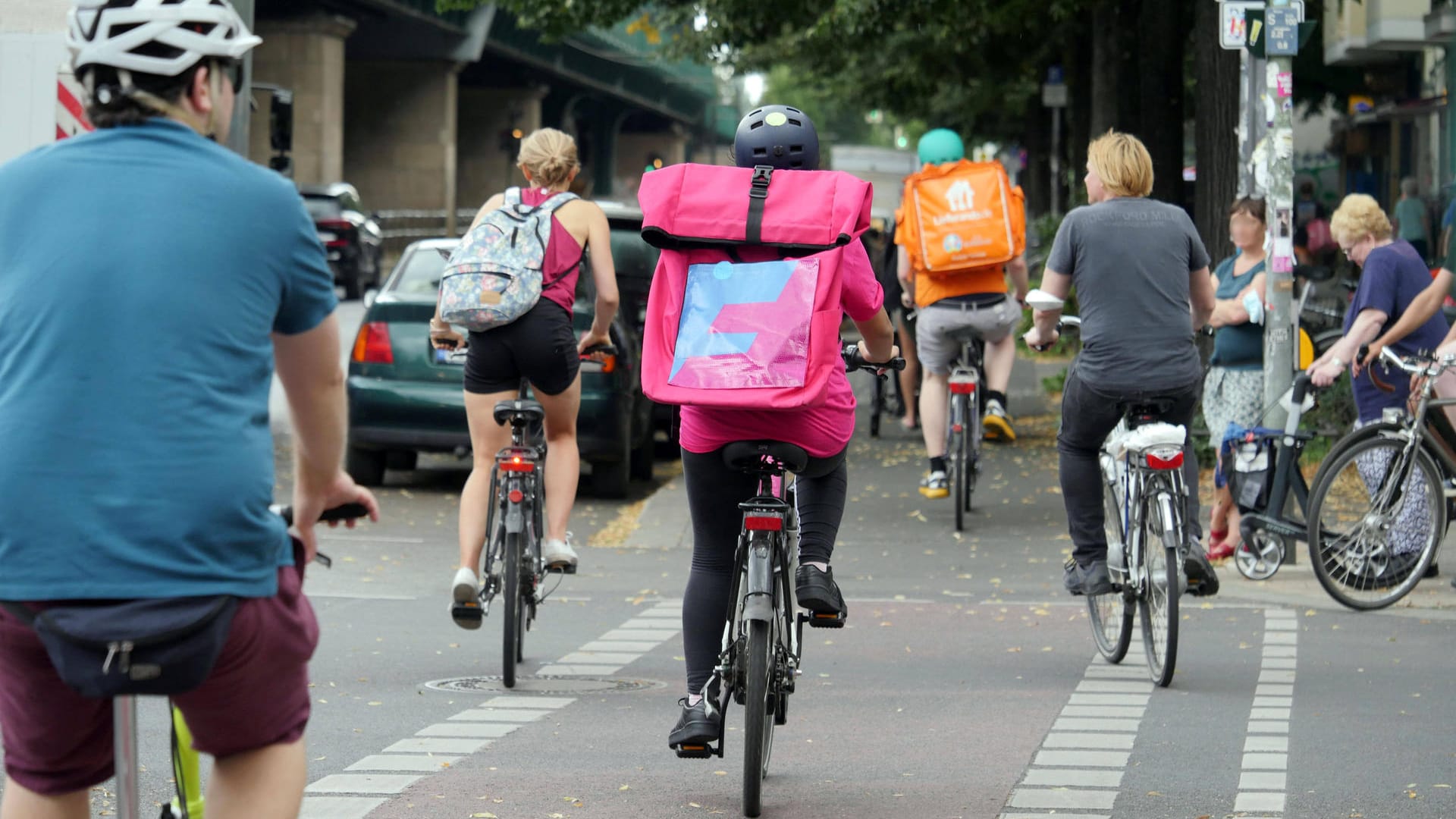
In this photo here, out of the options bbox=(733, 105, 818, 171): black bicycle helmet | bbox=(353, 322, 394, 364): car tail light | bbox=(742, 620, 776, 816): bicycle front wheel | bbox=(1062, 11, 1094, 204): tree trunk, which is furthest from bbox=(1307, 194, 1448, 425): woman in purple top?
bbox=(1062, 11, 1094, 204): tree trunk

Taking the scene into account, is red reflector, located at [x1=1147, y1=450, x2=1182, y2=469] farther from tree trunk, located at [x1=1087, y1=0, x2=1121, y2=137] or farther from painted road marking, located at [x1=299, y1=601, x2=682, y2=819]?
tree trunk, located at [x1=1087, y1=0, x2=1121, y2=137]

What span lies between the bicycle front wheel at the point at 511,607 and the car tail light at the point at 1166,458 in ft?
7.07

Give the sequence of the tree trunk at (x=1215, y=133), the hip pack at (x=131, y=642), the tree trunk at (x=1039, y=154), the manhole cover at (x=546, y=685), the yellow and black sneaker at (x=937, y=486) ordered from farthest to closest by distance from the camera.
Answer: the tree trunk at (x=1039, y=154)
the tree trunk at (x=1215, y=133)
the yellow and black sneaker at (x=937, y=486)
the manhole cover at (x=546, y=685)
the hip pack at (x=131, y=642)

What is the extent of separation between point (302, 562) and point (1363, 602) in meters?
6.64

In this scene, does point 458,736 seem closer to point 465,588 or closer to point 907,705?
point 465,588

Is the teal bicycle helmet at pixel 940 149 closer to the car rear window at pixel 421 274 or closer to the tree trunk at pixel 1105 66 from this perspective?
the car rear window at pixel 421 274

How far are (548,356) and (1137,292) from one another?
81.0 inches

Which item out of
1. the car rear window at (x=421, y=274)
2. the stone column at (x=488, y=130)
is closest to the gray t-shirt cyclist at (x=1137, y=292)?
the car rear window at (x=421, y=274)

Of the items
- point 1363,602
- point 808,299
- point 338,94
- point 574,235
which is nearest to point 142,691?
point 808,299

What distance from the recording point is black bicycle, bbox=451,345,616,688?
7.21 m

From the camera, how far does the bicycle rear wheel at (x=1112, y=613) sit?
24.7 feet

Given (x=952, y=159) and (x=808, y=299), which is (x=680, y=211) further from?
(x=952, y=159)

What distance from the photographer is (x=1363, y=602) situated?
8.96 m

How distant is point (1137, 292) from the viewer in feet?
24.0
